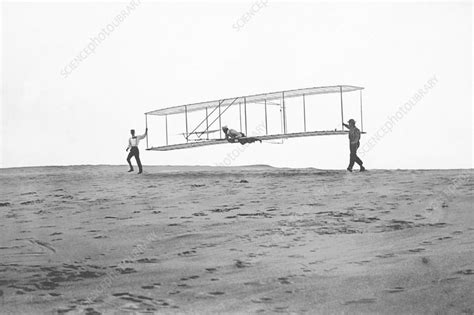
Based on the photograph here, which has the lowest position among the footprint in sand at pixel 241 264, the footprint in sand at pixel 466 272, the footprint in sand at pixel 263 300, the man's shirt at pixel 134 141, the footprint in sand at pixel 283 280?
the footprint in sand at pixel 263 300

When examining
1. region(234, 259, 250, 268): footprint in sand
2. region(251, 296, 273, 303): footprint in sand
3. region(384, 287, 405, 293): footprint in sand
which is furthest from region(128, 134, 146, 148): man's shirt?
region(384, 287, 405, 293): footprint in sand

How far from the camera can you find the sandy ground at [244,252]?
22.6 feet

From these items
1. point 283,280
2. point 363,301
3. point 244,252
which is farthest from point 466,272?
point 244,252

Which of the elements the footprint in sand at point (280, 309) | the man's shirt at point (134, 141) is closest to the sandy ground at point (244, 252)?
the footprint in sand at point (280, 309)

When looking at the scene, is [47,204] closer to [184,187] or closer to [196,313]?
[184,187]

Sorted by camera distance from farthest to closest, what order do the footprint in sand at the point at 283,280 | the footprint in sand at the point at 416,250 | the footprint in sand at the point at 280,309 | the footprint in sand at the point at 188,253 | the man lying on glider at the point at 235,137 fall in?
the man lying on glider at the point at 235,137, the footprint in sand at the point at 188,253, the footprint in sand at the point at 416,250, the footprint in sand at the point at 283,280, the footprint in sand at the point at 280,309

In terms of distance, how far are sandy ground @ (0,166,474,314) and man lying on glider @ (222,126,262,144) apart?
758 cm

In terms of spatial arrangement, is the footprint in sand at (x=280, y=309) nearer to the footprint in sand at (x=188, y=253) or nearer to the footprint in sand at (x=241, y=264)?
the footprint in sand at (x=241, y=264)

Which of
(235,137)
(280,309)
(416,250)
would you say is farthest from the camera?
(235,137)

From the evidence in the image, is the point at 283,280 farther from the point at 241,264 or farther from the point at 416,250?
the point at 416,250

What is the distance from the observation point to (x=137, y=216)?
1276cm

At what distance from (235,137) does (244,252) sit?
597 inches

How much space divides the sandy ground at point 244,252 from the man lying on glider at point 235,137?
7.58 m

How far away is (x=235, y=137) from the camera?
24188 mm
